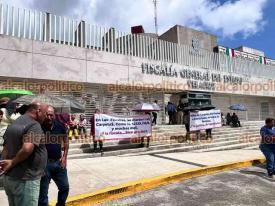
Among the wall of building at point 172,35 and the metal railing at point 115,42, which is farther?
the wall of building at point 172,35

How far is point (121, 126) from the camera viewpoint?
11.8 metres

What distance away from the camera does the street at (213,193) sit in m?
5.96

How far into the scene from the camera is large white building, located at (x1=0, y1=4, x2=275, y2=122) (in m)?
13.9

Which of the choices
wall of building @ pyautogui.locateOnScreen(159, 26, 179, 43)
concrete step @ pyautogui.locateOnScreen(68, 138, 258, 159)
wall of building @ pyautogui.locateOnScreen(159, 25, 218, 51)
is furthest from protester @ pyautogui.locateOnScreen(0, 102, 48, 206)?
wall of building @ pyautogui.locateOnScreen(159, 26, 179, 43)

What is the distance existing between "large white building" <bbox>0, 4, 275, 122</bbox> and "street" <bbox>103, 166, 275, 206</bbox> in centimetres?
919

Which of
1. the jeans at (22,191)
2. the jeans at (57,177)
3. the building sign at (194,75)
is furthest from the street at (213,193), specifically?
the building sign at (194,75)

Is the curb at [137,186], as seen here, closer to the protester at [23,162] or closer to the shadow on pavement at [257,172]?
the shadow on pavement at [257,172]

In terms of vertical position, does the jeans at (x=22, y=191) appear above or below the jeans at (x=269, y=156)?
above

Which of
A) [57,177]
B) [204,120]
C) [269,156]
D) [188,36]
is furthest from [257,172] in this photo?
[188,36]

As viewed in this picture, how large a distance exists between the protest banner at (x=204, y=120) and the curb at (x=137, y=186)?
4.90 meters

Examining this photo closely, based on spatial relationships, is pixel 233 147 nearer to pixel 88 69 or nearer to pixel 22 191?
pixel 88 69

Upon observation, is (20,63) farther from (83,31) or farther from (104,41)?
(104,41)

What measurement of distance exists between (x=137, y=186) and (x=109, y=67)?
10.5 m

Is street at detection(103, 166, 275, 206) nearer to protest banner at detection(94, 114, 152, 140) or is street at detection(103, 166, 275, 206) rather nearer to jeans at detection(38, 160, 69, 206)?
jeans at detection(38, 160, 69, 206)
